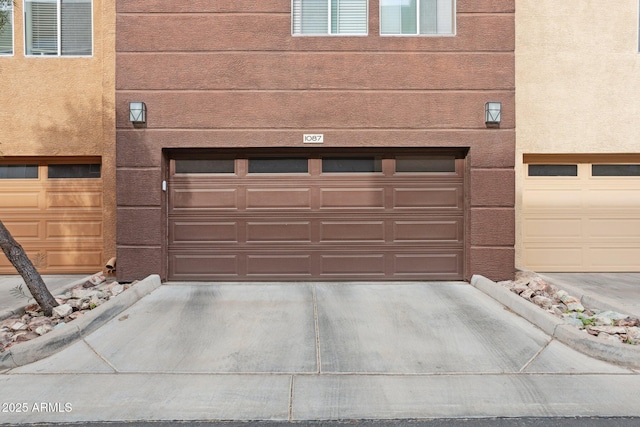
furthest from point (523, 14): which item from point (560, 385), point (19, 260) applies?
point (19, 260)

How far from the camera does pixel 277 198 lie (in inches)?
306

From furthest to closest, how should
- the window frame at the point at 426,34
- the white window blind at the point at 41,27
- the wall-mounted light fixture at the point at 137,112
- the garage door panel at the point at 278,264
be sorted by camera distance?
the white window blind at the point at 41,27 < the garage door panel at the point at 278,264 < the window frame at the point at 426,34 < the wall-mounted light fixture at the point at 137,112

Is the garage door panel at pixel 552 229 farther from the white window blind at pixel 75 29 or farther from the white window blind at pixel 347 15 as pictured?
the white window blind at pixel 75 29

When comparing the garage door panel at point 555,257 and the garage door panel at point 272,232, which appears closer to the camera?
the garage door panel at point 272,232

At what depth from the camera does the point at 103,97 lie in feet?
27.6

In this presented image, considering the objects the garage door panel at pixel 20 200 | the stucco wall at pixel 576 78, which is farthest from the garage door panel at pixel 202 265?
the stucco wall at pixel 576 78

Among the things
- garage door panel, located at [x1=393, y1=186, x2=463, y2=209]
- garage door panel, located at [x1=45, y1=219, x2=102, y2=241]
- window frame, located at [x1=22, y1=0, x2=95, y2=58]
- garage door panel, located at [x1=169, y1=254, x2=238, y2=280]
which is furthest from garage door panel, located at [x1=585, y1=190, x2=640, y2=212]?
window frame, located at [x1=22, y1=0, x2=95, y2=58]

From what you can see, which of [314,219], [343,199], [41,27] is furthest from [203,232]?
[41,27]

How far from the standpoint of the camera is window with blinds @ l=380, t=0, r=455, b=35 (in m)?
7.77

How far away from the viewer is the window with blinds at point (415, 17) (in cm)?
777

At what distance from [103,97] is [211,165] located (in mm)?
2700

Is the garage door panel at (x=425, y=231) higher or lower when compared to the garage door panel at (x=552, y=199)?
lower

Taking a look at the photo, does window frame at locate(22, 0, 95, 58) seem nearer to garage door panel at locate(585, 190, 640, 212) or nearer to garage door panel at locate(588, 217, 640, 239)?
garage door panel at locate(585, 190, 640, 212)

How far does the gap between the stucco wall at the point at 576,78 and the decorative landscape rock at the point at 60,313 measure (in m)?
7.50
